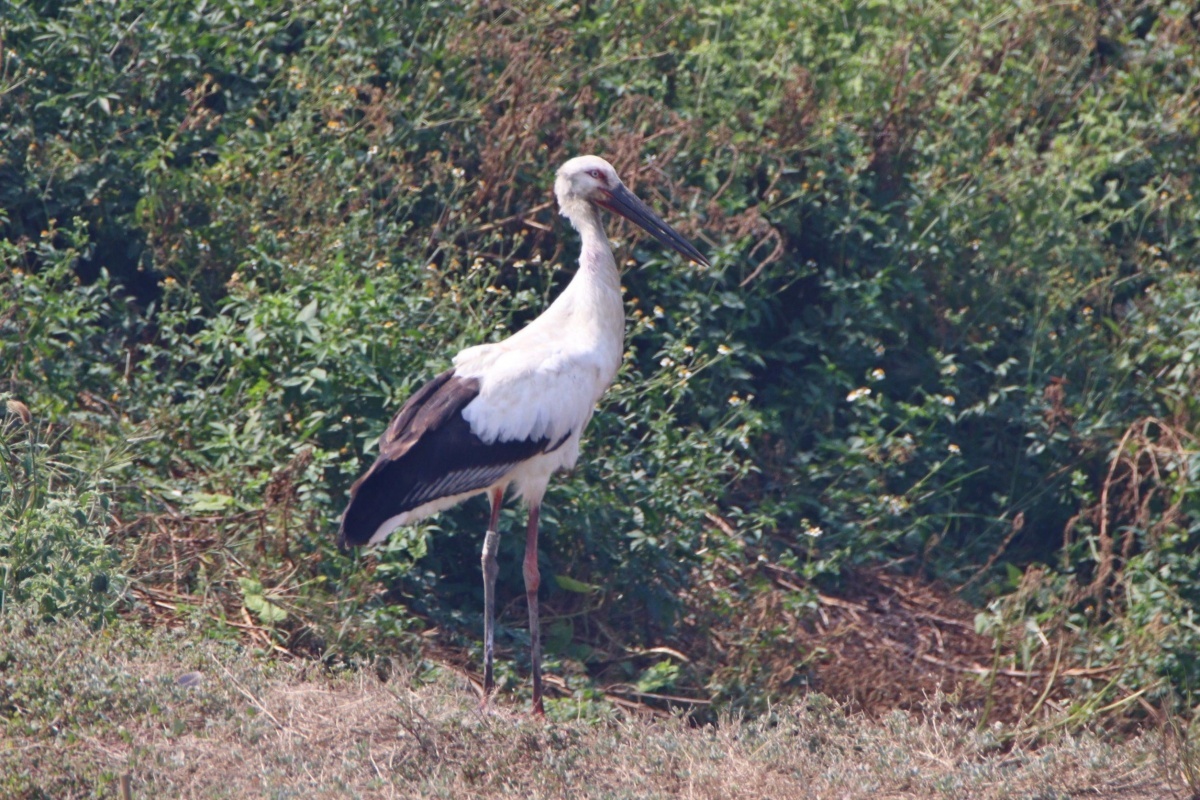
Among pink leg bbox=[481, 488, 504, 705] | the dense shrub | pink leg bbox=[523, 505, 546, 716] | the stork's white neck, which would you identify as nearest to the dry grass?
pink leg bbox=[481, 488, 504, 705]

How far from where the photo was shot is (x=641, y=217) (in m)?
5.84

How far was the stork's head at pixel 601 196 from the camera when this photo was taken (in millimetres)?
5781

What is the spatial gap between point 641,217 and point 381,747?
233cm

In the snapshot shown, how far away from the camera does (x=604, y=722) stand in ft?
16.2

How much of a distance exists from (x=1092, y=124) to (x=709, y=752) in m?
4.43

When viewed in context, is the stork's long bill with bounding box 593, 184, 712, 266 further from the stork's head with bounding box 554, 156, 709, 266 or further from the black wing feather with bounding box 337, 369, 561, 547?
the black wing feather with bounding box 337, 369, 561, 547

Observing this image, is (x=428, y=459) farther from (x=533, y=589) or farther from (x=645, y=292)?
(x=645, y=292)

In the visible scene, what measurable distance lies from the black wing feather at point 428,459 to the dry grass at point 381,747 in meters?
0.54

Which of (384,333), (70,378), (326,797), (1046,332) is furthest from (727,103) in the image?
(326,797)

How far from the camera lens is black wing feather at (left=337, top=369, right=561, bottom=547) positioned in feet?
16.7

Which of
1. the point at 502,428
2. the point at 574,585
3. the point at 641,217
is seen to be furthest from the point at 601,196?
the point at 574,585

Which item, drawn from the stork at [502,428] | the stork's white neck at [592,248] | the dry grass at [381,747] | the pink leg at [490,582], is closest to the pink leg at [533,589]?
the stork at [502,428]

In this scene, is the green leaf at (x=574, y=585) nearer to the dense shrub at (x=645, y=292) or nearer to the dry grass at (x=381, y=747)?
the dense shrub at (x=645, y=292)

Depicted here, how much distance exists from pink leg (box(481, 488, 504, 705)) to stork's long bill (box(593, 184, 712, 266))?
1153 millimetres
